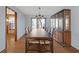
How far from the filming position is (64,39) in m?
7.48

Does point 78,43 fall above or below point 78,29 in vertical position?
below

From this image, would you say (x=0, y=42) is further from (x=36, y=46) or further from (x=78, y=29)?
(x=78, y=29)

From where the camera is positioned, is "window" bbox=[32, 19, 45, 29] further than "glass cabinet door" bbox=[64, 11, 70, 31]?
Yes

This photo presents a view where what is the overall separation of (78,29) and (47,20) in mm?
9942

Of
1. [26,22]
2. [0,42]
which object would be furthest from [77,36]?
[26,22]

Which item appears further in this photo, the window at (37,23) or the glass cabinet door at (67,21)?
the window at (37,23)

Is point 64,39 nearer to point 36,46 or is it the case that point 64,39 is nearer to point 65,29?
point 65,29

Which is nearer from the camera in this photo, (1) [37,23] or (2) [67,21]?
(2) [67,21]
